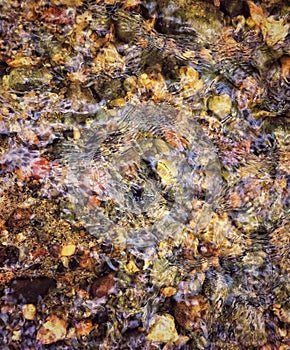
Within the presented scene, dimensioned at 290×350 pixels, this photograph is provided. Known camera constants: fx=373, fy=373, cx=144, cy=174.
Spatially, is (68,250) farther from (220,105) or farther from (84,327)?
(220,105)

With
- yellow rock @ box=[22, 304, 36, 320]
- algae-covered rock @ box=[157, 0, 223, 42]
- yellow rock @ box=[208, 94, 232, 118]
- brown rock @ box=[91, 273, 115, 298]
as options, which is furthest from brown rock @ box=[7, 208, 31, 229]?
algae-covered rock @ box=[157, 0, 223, 42]

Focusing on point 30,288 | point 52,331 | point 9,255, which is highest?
point 9,255

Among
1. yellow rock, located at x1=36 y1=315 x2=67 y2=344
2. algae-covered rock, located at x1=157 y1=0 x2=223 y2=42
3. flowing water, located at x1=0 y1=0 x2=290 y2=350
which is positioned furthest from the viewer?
algae-covered rock, located at x1=157 y1=0 x2=223 y2=42

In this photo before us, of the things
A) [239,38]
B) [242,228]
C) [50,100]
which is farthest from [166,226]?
[239,38]

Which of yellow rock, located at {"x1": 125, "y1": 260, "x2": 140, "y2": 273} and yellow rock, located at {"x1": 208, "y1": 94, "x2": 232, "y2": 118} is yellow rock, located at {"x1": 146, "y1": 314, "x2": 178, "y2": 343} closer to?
yellow rock, located at {"x1": 125, "y1": 260, "x2": 140, "y2": 273}

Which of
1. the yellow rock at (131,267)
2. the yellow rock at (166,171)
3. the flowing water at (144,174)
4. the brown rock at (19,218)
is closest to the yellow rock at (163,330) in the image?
the flowing water at (144,174)

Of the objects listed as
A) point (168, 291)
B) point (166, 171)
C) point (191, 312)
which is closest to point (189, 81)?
point (166, 171)

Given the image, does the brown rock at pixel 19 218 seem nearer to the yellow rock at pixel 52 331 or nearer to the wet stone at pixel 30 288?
the wet stone at pixel 30 288
